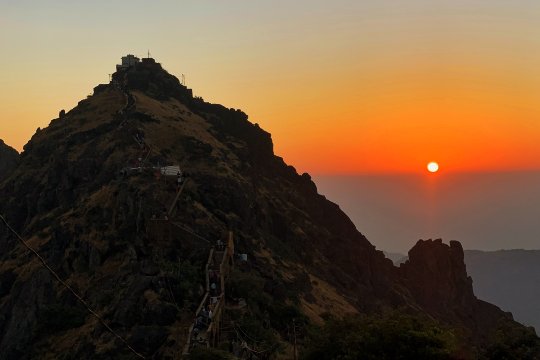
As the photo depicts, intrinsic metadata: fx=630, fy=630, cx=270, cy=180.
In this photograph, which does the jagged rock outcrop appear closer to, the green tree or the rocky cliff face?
the green tree

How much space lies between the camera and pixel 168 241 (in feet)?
214

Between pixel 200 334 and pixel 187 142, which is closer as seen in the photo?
pixel 200 334

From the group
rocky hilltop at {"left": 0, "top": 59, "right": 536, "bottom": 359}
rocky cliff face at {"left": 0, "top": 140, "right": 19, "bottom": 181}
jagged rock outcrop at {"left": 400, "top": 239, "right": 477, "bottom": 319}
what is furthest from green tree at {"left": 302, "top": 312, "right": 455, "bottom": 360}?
rocky cliff face at {"left": 0, "top": 140, "right": 19, "bottom": 181}

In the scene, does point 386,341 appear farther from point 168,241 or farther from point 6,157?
point 6,157

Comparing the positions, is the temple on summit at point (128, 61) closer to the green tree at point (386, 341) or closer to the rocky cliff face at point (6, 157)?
the rocky cliff face at point (6, 157)

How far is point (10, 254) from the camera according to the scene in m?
82.6

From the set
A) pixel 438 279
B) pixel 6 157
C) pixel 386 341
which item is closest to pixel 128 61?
pixel 6 157

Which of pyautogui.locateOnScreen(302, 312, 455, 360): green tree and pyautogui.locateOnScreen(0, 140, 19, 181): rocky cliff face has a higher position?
pyautogui.locateOnScreen(0, 140, 19, 181): rocky cliff face

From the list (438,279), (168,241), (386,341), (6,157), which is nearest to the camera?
(386,341)

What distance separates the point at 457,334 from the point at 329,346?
9.75 meters

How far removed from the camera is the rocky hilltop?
58.2 metres

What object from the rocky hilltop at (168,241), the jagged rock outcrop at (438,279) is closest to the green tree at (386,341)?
the rocky hilltop at (168,241)

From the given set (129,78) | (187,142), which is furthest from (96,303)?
(129,78)

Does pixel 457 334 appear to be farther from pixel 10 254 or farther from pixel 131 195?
pixel 10 254
